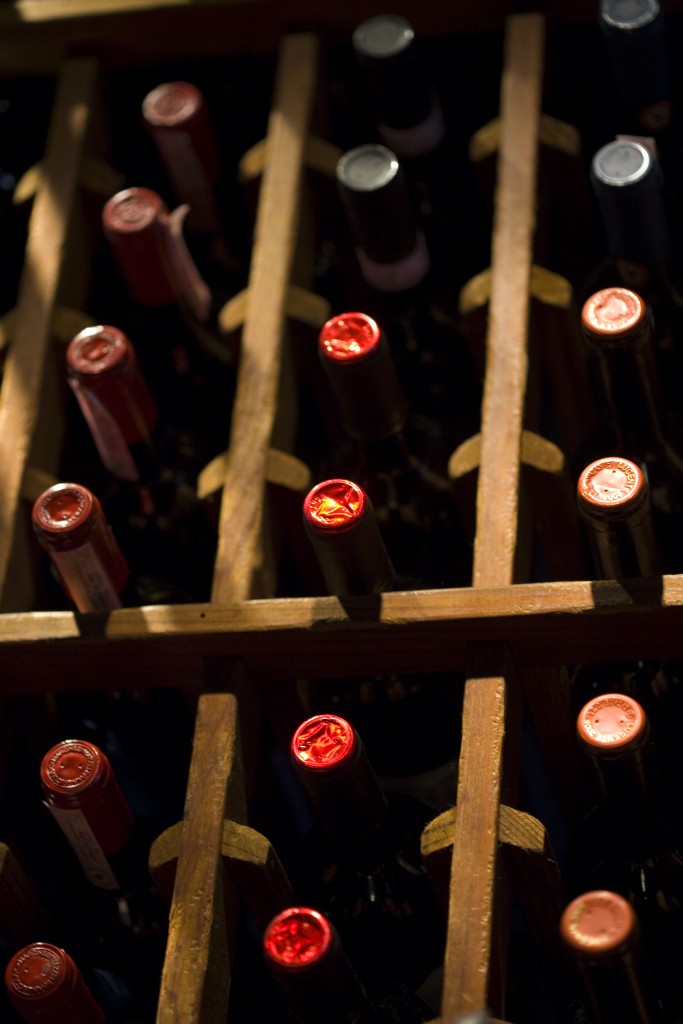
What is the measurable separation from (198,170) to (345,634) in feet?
1.52

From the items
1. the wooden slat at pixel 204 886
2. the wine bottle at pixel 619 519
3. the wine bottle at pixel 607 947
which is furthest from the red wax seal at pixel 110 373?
the wine bottle at pixel 607 947

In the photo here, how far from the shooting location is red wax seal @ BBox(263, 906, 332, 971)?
29.5 inches

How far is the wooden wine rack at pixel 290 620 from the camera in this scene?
815 mm

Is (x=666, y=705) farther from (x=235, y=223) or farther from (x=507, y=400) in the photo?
(x=235, y=223)

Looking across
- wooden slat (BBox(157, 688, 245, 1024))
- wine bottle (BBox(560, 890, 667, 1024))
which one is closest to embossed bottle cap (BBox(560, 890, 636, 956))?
wine bottle (BBox(560, 890, 667, 1024))

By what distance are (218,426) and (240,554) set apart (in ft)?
0.90

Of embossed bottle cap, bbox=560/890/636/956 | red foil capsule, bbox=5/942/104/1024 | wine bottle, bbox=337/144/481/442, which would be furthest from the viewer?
wine bottle, bbox=337/144/481/442

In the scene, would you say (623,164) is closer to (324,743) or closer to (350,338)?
(350,338)

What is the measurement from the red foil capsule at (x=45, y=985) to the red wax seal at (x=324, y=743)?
0.17 metres

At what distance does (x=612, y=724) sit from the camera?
2.61 feet

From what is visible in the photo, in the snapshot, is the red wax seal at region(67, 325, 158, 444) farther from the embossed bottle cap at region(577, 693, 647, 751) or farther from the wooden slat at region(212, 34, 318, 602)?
the embossed bottle cap at region(577, 693, 647, 751)

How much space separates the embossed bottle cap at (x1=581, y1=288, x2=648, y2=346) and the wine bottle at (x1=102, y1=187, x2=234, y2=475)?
351mm

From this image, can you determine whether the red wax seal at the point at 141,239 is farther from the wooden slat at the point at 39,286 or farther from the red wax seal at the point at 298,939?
the red wax seal at the point at 298,939

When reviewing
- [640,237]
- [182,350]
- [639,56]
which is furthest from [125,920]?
[639,56]
